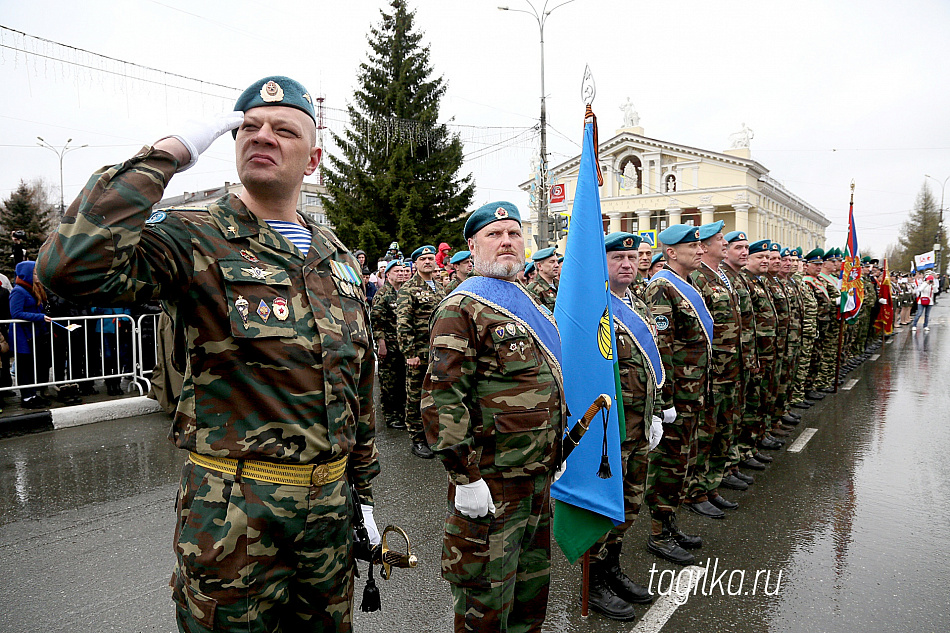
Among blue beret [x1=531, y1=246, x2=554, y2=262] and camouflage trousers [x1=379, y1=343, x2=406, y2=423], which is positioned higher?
blue beret [x1=531, y1=246, x2=554, y2=262]

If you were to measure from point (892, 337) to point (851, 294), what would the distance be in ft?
37.0

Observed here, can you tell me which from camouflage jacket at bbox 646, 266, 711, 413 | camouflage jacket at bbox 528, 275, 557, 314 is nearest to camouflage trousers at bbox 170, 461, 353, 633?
camouflage jacket at bbox 646, 266, 711, 413

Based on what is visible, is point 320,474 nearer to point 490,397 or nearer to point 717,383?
point 490,397

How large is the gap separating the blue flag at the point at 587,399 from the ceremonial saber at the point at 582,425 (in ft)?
0.39

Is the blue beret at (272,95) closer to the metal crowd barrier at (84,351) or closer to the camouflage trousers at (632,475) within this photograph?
the camouflage trousers at (632,475)

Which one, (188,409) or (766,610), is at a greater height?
(188,409)

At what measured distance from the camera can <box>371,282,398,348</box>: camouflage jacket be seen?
8086 millimetres

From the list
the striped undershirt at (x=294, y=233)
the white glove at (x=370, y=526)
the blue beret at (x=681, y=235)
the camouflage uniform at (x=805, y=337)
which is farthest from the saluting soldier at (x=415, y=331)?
the camouflage uniform at (x=805, y=337)

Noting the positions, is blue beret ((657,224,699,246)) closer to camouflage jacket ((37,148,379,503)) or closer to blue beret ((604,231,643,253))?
blue beret ((604,231,643,253))

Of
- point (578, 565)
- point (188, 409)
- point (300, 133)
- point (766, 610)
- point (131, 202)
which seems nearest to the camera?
point (131, 202)

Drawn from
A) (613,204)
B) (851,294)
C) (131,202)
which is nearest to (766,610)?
(131,202)

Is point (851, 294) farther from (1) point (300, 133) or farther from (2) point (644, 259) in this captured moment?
(1) point (300, 133)

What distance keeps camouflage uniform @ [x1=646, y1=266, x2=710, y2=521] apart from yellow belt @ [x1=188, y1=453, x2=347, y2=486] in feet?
10.1

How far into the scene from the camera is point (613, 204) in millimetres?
59094
